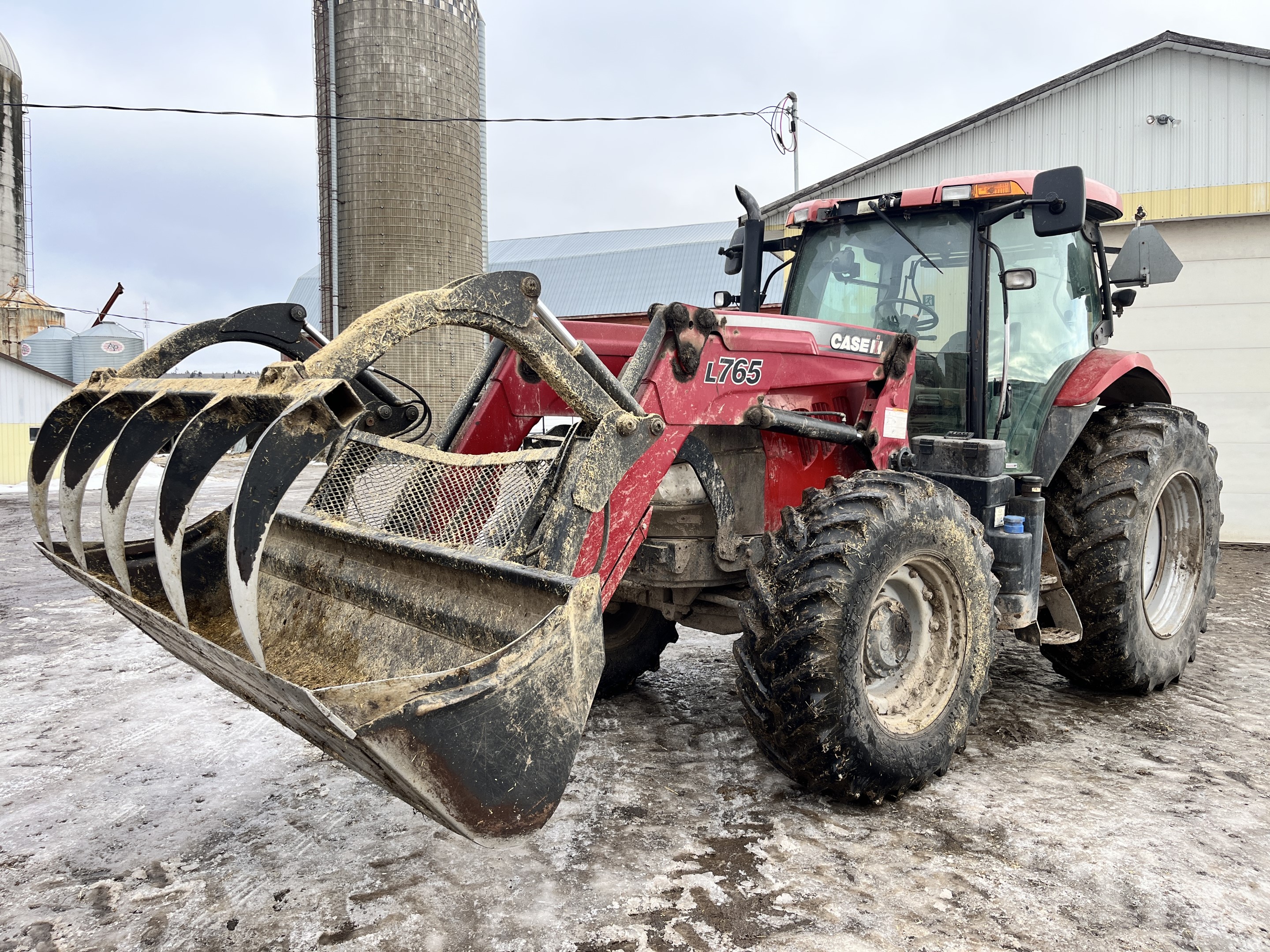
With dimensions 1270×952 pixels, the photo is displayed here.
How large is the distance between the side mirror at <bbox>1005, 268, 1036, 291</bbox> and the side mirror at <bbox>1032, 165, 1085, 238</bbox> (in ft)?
1.02

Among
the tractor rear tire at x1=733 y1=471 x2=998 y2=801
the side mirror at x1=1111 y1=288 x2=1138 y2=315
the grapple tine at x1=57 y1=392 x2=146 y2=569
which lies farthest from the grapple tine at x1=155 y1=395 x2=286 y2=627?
the side mirror at x1=1111 y1=288 x2=1138 y2=315

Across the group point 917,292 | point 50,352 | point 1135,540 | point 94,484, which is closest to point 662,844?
point 1135,540

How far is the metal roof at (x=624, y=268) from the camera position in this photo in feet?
73.9

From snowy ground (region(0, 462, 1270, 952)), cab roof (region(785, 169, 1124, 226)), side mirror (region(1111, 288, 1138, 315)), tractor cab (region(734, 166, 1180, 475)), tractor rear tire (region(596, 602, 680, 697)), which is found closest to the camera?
snowy ground (region(0, 462, 1270, 952))

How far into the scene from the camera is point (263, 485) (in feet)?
6.76

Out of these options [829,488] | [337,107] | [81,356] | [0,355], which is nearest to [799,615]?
[829,488]

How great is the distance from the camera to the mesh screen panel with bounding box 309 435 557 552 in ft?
9.63

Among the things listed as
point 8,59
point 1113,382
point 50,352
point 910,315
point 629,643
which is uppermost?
point 8,59

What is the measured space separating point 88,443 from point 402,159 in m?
8.23

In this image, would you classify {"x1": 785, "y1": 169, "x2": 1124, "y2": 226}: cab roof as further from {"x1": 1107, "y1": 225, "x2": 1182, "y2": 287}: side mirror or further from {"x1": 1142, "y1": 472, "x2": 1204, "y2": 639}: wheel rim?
{"x1": 1142, "y1": 472, "x2": 1204, "y2": 639}: wheel rim

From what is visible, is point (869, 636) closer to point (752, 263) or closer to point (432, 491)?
point (432, 491)

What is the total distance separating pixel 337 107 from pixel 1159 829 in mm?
10347

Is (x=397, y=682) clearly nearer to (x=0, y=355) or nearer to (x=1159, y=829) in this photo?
(x=1159, y=829)

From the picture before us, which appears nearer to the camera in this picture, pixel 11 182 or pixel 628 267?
pixel 628 267
